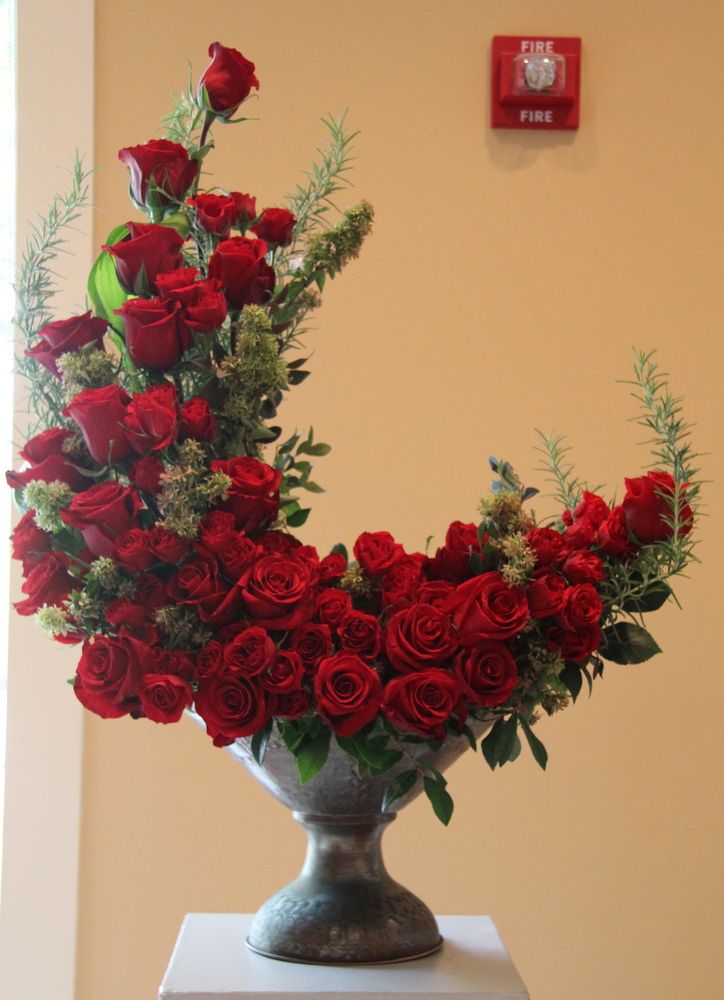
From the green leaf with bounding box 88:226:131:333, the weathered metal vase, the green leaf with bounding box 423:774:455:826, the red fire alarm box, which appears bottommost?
the weathered metal vase

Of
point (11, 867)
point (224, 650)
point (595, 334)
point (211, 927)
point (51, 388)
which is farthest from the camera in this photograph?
point (595, 334)

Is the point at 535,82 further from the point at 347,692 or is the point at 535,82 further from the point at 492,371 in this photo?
the point at 347,692

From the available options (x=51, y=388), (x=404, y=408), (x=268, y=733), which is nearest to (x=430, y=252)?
(x=404, y=408)

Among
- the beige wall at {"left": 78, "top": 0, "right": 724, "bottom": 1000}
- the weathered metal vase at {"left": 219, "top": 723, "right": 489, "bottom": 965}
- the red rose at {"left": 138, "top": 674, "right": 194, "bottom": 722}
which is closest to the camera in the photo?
the red rose at {"left": 138, "top": 674, "right": 194, "bottom": 722}

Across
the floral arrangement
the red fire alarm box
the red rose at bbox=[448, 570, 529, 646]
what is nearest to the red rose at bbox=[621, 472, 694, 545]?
the floral arrangement

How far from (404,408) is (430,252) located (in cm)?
25

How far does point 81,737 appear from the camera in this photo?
72.3 inches

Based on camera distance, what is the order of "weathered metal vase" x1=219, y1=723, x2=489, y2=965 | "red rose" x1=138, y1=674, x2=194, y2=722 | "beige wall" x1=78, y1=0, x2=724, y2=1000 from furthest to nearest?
"beige wall" x1=78, y1=0, x2=724, y2=1000 < "weathered metal vase" x1=219, y1=723, x2=489, y2=965 < "red rose" x1=138, y1=674, x2=194, y2=722

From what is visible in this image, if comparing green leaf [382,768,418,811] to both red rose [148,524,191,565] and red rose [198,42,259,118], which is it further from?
red rose [198,42,259,118]

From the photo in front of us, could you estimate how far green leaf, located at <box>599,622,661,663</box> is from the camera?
0.94 meters

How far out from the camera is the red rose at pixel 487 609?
87 cm

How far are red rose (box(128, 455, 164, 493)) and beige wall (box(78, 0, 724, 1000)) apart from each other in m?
1.01

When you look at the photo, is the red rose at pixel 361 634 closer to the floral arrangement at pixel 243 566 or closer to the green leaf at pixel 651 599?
the floral arrangement at pixel 243 566

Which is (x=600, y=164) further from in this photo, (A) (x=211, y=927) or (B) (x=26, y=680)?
(A) (x=211, y=927)
